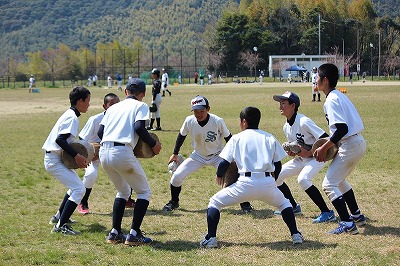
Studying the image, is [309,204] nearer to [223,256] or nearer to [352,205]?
[352,205]

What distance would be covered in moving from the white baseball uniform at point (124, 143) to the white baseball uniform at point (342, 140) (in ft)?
7.35

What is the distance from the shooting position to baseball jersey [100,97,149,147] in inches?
302

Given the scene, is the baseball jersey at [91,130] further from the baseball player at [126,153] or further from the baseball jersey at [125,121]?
the baseball jersey at [125,121]

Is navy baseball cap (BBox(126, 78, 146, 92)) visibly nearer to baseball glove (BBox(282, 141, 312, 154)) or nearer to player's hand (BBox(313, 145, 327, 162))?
baseball glove (BBox(282, 141, 312, 154))

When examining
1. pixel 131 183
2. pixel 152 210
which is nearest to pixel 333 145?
pixel 131 183

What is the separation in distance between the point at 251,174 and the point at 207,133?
8.67ft

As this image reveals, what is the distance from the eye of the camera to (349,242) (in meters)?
7.76

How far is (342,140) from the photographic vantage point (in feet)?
27.1

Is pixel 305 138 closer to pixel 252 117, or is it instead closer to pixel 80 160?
pixel 252 117


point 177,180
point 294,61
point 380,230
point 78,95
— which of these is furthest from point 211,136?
point 294,61

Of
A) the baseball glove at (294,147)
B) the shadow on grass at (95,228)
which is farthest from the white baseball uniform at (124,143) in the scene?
the baseball glove at (294,147)

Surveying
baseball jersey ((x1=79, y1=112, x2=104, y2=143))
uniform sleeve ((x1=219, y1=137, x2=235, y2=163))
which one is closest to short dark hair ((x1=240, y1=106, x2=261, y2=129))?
uniform sleeve ((x1=219, y1=137, x2=235, y2=163))

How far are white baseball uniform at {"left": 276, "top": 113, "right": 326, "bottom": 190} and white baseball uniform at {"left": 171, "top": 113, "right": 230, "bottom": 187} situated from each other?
112cm

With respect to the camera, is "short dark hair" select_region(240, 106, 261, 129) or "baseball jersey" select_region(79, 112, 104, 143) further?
"baseball jersey" select_region(79, 112, 104, 143)
